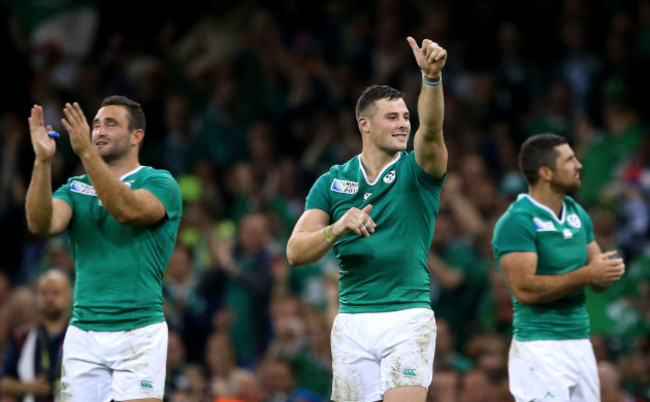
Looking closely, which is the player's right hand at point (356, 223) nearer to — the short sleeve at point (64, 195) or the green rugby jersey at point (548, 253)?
the green rugby jersey at point (548, 253)

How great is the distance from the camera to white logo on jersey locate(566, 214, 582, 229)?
7.40 m


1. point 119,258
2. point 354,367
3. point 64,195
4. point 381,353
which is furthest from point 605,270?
point 64,195

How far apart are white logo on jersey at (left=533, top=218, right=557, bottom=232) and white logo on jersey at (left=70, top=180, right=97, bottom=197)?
10.1ft

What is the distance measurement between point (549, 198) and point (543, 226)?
269 millimetres

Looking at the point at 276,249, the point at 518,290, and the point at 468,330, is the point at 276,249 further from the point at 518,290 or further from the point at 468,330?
the point at 518,290

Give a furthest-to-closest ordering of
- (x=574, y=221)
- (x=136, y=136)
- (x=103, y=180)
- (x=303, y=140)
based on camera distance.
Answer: (x=303, y=140), (x=574, y=221), (x=136, y=136), (x=103, y=180)

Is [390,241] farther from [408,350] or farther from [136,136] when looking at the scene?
[136,136]

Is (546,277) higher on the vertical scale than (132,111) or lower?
lower

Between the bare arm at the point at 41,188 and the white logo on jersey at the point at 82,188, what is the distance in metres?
0.23

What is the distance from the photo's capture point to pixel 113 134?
22.5 ft

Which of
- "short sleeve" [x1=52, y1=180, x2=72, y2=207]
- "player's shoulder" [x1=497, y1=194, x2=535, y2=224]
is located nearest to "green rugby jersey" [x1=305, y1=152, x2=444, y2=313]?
"player's shoulder" [x1=497, y1=194, x2=535, y2=224]

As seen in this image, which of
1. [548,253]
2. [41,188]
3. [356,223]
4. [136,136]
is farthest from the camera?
[548,253]

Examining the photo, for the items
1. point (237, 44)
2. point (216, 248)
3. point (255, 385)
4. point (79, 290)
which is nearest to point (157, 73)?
point (237, 44)

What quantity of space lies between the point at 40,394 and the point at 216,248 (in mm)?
4329
